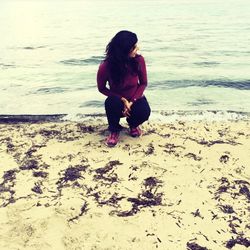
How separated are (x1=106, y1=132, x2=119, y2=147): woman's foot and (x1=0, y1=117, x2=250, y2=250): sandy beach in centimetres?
7

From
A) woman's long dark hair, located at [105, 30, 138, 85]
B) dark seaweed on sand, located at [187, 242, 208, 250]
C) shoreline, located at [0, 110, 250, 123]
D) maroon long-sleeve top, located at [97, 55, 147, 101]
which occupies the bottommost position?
shoreline, located at [0, 110, 250, 123]

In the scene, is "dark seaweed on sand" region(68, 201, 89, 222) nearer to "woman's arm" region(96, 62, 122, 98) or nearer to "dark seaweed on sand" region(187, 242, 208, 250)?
"dark seaweed on sand" region(187, 242, 208, 250)

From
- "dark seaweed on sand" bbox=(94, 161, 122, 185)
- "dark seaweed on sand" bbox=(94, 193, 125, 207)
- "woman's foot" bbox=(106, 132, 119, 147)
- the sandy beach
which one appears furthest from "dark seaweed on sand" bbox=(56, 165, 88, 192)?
"woman's foot" bbox=(106, 132, 119, 147)

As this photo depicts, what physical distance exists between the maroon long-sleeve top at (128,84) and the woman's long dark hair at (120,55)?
76 mm

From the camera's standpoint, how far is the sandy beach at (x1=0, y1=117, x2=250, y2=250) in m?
2.98

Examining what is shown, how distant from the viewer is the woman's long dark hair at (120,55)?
4.22 metres

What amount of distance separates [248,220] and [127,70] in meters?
2.19

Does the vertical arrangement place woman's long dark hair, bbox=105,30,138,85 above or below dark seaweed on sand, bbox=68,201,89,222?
above

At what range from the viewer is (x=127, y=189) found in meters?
3.65

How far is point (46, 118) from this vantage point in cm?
596

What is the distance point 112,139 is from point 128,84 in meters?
0.71

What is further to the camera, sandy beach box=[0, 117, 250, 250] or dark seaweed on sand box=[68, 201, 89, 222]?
dark seaweed on sand box=[68, 201, 89, 222]

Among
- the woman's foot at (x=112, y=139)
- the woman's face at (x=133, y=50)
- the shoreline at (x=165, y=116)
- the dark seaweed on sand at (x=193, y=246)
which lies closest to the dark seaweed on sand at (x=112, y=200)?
the dark seaweed on sand at (x=193, y=246)

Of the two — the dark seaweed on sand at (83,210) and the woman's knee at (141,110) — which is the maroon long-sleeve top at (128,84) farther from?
the dark seaweed on sand at (83,210)
